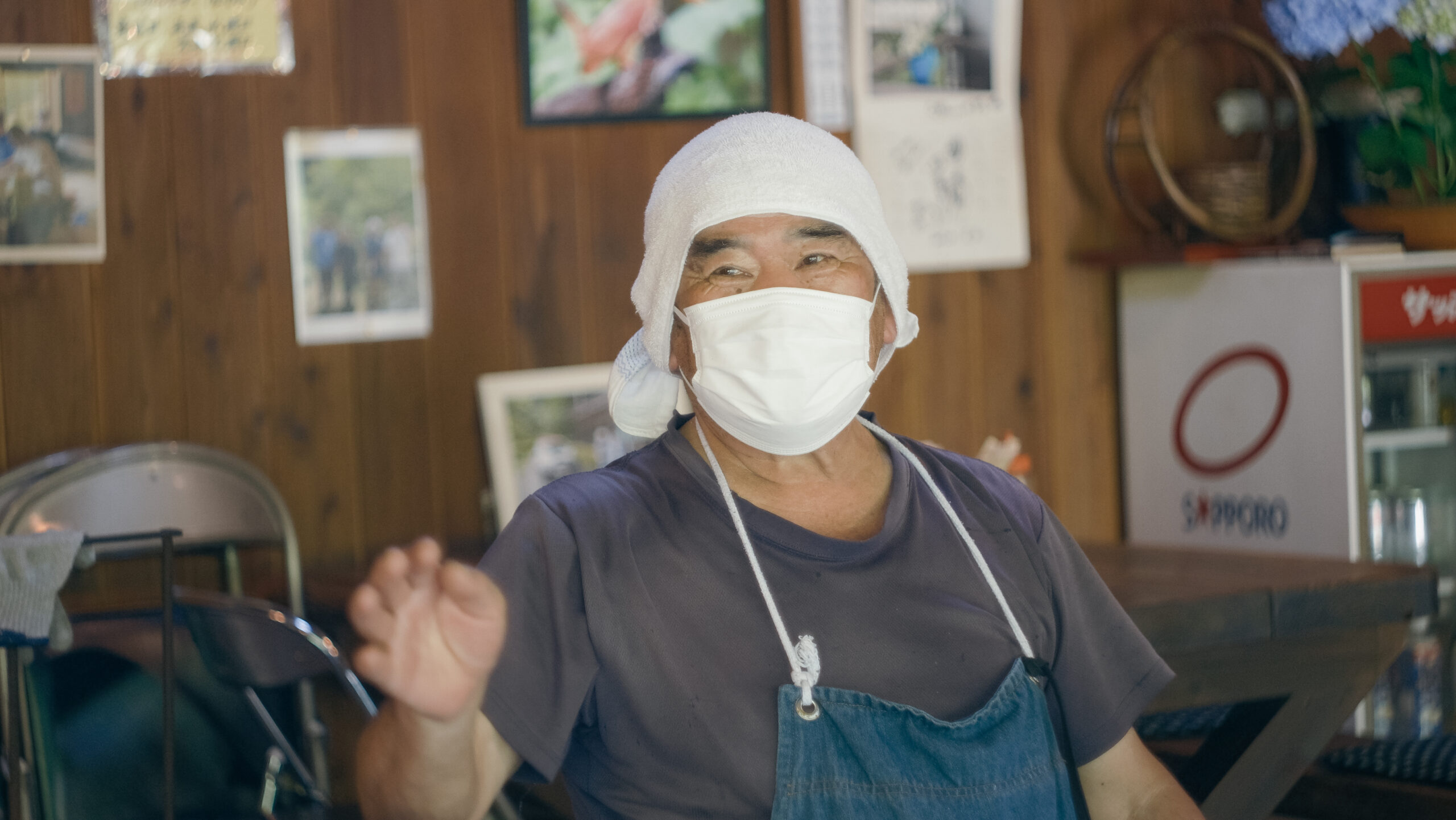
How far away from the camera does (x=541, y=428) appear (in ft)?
9.36

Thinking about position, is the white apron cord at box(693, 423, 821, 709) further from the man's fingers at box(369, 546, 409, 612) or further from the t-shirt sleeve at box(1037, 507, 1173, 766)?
the man's fingers at box(369, 546, 409, 612)

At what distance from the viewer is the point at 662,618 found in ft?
4.23

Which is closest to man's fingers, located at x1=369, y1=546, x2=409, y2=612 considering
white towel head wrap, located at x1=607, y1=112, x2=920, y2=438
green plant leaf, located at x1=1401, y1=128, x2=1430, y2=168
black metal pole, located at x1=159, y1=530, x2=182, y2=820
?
white towel head wrap, located at x1=607, y1=112, x2=920, y2=438

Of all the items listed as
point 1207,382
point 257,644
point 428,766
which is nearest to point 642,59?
point 1207,382

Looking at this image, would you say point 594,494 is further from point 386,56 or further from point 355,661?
point 386,56

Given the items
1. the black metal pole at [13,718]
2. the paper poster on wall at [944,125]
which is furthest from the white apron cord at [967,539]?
the paper poster on wall at [944,125]

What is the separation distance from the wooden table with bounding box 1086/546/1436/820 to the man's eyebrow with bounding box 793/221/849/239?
29.7 inches

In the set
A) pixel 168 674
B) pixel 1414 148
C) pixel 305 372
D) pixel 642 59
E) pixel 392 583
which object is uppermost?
pixel 642 59

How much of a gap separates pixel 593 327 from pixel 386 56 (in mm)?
678

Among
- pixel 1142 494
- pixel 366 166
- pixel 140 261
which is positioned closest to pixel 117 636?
pixel 140 261

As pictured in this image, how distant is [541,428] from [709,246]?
1.50 metres

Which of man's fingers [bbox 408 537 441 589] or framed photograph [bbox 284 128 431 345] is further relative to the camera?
framed photograph [bbox 284 128 431 345]

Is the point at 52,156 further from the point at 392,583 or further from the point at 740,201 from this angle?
the point at 392,583

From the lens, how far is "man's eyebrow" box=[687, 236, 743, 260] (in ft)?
4.61
